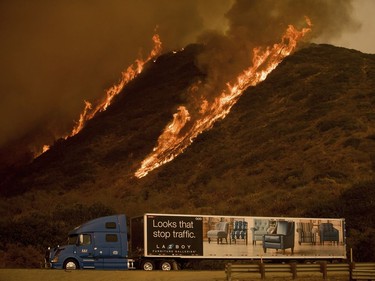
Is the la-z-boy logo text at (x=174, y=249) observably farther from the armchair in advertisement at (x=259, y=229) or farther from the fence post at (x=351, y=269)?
the fence post at (x=351, y=269)

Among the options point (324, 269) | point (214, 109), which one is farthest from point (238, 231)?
point (214, 109)

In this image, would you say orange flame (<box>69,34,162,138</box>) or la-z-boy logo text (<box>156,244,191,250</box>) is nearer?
la-z-boy logo text (<box>156,244,191,250</box>)

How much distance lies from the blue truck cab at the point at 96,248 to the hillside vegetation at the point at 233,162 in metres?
9.89

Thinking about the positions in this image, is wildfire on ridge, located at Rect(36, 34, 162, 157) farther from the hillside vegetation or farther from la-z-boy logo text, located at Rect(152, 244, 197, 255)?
la-z-boy logo text, located at Rect(152, 244, 197, 255)

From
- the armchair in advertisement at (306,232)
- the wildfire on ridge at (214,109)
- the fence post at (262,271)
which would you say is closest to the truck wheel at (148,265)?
the fence post at (262,271)

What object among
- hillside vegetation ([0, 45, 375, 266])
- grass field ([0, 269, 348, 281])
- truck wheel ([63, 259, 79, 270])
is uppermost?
hillside vegetation ([0, 45, 375, 266])

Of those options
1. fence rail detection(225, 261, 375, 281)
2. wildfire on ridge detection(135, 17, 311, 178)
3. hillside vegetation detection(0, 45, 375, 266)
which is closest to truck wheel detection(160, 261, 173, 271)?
fence rail detection(225, 261, 375, 281)

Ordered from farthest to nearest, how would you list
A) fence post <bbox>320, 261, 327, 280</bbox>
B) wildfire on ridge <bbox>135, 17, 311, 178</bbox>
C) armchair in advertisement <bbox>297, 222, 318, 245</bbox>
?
wildfire on ridge <bbox>135, 17, 311, 178</bbox> → armchair in advertisement <bbox>297, 222, 318, 245</bbox> → fence post <bbox>320, 261, 327, 280</bbox>

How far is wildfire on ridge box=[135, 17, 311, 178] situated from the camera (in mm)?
95875

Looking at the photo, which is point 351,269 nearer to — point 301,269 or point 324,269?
point 324,269

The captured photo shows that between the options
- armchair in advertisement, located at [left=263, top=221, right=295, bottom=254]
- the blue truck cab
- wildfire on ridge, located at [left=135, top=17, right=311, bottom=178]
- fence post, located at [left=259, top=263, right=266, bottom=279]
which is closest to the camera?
fence post, located at [left=259, top=263, right=266, bottom=279]

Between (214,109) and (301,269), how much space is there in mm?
71242

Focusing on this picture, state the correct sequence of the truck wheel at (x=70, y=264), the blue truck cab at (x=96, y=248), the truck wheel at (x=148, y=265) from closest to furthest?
1. the truck wheel at (x=70, y=264)
2. the blue truck cab at (x=96, y=248)
3. the truck wheel at (x=148, y=265)

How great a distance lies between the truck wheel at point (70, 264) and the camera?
4053cm
